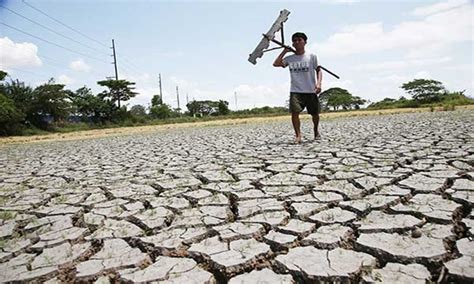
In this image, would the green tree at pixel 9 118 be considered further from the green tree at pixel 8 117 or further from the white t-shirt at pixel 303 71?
the white t-shirt at pixel 303 71

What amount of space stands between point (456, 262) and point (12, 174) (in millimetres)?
4423

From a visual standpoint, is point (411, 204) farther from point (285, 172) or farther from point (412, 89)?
point (412, 89)

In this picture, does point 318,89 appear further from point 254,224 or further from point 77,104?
point 77,104

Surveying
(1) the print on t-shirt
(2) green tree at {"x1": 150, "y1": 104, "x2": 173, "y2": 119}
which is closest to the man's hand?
(1) the print on t-shirt

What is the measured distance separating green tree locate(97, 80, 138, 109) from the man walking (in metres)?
24.9

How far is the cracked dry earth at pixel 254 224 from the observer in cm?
139

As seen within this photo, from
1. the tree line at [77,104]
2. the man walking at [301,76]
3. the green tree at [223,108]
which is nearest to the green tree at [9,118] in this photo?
the tree line at [77,104]

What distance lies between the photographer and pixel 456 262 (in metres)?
1.32

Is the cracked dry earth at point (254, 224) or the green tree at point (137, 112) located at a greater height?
the green tree at point (137, 112)

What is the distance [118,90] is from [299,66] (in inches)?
1004

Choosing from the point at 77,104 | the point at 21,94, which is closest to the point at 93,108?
the point at 77,104

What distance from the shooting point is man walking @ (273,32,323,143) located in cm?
482

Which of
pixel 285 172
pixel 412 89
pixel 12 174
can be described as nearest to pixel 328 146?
pixel 285 172

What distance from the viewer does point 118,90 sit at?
92.2ft
